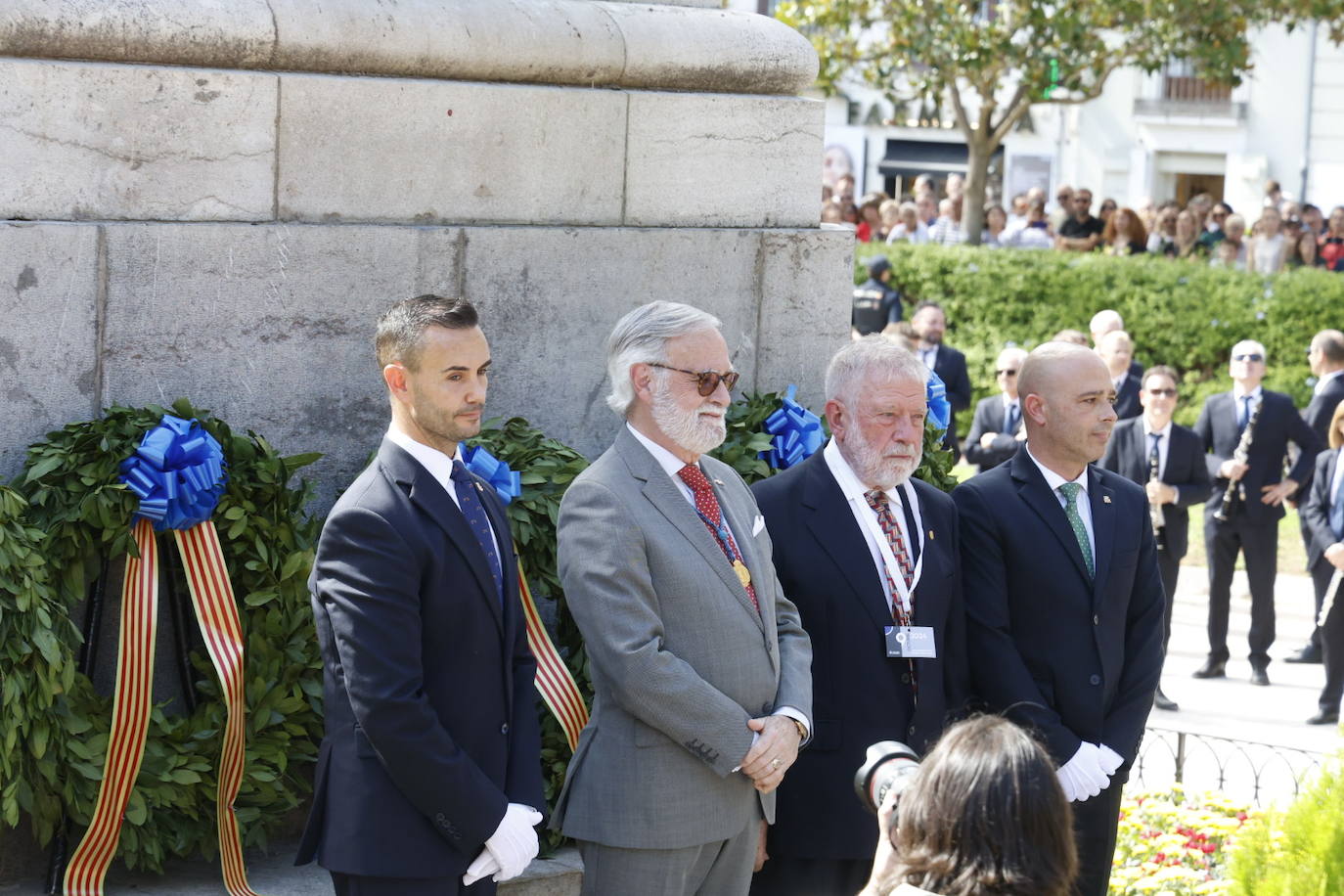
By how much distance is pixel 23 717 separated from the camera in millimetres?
4266

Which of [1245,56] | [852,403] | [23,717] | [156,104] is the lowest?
[23,717]

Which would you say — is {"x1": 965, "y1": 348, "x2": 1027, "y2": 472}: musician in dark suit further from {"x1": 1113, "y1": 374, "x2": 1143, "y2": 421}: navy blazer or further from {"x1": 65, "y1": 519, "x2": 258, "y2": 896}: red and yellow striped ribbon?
{"x1": 65, "y1": 519, "x2": 258, "y2": 896}: red and yellow striped ribbon

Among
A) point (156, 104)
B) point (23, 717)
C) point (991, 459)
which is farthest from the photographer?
point (991, 459)

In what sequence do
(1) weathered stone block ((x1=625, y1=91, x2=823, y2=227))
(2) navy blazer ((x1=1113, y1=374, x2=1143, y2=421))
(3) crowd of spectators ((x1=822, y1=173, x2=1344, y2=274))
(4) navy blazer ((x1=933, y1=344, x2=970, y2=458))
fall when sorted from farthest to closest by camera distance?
1. (3) crowd of spectators ((x1=822, y1=173, x2=1344, y2=274))
2. (4) navy blazer ((x1=933, y1=344, x2=970, y2=458))
3. (2) navy blazer ((x1=1113, y1=374, x2=1143, y2=421))
4. (1) weathered stone block ((x1=625, y1=91, x2=823, y2=227))

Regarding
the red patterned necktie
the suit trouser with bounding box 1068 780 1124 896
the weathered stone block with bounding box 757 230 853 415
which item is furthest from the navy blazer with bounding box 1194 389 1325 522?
the red patterned necktie

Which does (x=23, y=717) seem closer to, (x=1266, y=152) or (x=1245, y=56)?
(x=1245, y=56)

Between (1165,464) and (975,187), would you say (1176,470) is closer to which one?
(1165,464)

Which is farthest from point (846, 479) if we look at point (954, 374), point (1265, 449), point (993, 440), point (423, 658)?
point (954, 374)

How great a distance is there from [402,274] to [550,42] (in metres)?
0.92

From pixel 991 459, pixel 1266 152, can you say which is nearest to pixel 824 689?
pixel 991 459

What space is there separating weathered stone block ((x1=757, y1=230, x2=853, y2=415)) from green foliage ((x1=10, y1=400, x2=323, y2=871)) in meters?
1.84

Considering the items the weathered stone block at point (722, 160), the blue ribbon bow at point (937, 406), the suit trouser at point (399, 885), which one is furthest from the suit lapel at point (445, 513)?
the blue ribbon bow at point (937, 406)

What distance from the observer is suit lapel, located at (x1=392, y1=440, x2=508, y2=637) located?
3916 mm

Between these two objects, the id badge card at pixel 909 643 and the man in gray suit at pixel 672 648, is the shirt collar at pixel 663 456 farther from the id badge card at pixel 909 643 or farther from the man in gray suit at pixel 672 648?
the id badge card at pixel 909 643
